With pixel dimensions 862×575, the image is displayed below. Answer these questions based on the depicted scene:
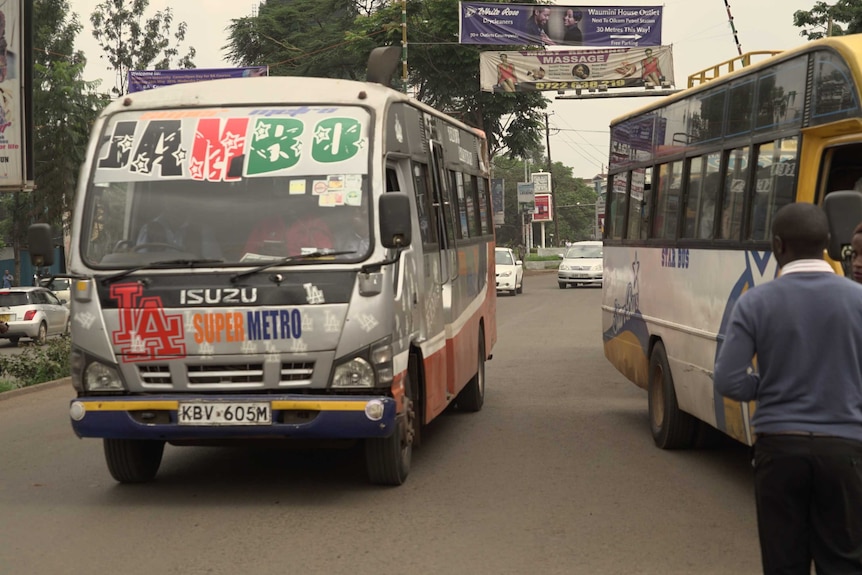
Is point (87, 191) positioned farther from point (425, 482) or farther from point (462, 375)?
point (462, 375)

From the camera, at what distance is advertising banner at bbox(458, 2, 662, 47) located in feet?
123

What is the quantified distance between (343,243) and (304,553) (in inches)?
86.2

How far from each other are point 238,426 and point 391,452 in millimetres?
1091

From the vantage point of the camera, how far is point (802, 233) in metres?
4.32

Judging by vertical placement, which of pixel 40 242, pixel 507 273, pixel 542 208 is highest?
pixel 40 242

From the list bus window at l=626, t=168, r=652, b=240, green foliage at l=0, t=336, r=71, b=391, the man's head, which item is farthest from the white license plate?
green foliage at l=0, t=336, r=71, b=391

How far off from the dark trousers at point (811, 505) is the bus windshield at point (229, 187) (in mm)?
4246

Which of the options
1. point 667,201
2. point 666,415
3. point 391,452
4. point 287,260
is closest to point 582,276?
point 667,201

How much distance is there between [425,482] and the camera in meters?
8.94

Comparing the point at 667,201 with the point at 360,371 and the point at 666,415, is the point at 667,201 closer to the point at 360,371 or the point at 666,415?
the point at 666,415

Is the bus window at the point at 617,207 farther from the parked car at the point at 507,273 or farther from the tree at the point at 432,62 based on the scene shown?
the tree at the point at 432,62

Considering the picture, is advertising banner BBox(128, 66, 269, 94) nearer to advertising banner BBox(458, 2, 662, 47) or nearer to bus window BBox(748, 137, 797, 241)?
advertising banner BBox(458, 2, 662, 47)

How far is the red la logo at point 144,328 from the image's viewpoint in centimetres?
806

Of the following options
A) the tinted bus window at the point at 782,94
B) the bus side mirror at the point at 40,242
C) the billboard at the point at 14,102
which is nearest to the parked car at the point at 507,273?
Result: the billboard at the point at 14,102
